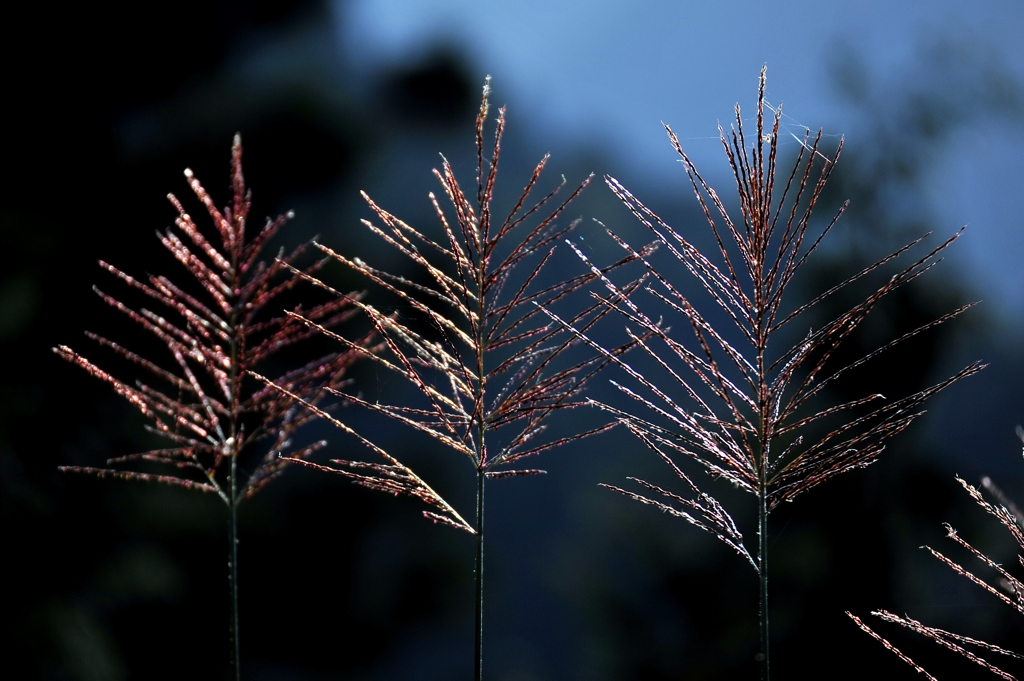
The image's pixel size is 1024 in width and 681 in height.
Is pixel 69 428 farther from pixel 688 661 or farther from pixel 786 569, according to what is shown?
pixel 786 569

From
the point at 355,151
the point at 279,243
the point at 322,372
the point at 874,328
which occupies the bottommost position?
the point at 322,372

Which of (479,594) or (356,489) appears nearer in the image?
(479,594)

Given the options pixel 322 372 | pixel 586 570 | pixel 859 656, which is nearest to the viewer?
pixel 322 372

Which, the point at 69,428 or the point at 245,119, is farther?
the point at 245,119

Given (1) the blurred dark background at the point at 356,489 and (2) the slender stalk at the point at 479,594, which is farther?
(1) the blurred dark background at the point at 356,489

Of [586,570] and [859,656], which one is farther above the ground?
[586,570]

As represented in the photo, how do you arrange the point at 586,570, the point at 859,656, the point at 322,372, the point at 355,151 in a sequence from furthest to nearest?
the point at 355,151
the point at 586,570
the point at 859,656
the point at 322,372

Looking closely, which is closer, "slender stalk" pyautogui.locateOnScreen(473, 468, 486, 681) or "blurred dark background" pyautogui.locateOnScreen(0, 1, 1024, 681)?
"slender stalk" pyautogui.locateOnScreen(473, 468, 486, 681)

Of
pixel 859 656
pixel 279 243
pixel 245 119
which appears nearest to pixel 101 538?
pixel 279 243
